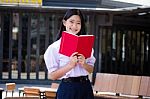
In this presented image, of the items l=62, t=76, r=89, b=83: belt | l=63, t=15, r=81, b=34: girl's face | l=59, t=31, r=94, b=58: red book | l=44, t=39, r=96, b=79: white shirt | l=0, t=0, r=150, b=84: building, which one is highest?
l=63, t=15, r=81, b=34: girl's face

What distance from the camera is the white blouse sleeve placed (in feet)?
10.0

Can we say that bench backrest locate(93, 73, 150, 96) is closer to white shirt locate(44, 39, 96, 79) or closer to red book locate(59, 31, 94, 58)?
white shirt locate(44, 39, 96, 79)

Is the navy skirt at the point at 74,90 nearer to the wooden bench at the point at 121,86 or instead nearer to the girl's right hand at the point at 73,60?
the girl's right hand at the point at 73,60

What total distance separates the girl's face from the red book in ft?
0.46

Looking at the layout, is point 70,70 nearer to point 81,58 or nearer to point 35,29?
point 81,58

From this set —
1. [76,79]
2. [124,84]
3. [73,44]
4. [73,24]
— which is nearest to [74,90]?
[76,79]

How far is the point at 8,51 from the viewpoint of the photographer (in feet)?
59.3

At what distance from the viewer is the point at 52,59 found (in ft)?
10.1

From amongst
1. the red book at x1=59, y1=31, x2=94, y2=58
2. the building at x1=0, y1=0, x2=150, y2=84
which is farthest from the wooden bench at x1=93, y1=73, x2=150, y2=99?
the building at x1=0, y1=0, x2=150, y2=84

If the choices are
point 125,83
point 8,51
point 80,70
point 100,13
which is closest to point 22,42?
point 8,51

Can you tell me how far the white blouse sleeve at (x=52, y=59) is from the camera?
10.0 ft

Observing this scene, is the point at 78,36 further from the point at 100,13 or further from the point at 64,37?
the point at 100,13

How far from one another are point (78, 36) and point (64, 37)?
0.12 metres

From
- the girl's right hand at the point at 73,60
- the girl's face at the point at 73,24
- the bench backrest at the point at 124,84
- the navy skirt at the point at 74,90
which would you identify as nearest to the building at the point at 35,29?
the bench backrest at the point at 124,84
